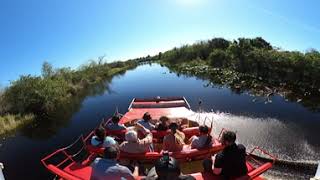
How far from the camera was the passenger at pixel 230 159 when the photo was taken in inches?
300

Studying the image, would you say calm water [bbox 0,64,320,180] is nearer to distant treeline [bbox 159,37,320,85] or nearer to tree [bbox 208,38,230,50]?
distant treeline [bbox 159,37,320,85]

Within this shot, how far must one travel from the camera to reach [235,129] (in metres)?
21.0

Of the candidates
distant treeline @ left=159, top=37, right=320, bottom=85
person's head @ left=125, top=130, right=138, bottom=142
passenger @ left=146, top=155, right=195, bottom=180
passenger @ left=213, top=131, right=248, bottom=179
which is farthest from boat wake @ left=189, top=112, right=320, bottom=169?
distant treeline @ left=159, top=37, right=320, bottom=85

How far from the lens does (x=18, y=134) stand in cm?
2803

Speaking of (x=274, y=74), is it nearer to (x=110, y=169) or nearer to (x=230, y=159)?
(x=230, y=159)

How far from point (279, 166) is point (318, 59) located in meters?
21.9

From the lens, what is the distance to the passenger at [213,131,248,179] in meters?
7.63

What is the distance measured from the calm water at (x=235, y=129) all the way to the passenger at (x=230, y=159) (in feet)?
21.2

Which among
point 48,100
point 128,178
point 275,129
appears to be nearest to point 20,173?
point 128,178

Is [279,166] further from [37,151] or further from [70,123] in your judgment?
[70,123]

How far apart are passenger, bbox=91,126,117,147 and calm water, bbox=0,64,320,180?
727 cm

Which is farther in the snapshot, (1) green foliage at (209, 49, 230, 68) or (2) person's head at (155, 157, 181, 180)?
(1) green foliage at (209, 49, 230, 68)

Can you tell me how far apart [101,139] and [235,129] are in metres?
12.1

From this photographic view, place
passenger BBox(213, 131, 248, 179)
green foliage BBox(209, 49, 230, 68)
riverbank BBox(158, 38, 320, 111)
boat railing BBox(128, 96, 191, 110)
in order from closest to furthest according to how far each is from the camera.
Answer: passenger BBox(213, 131, 248, 179) < boat railing BBox(128, 96, 191, 110) < riverbank BBox(158, 38, 320, 111) < green foliage BBox(209, 49, 230, 68)
